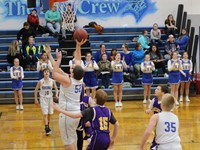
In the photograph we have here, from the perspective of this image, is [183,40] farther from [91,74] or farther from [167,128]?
[167,128]

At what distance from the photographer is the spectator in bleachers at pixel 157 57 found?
643 inches

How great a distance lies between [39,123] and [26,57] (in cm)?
468

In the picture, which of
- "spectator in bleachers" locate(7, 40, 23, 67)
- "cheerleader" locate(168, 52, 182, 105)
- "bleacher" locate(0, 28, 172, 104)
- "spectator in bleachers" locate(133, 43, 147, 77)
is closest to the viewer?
"cheerleader" locate(168, 52, 182, 105)

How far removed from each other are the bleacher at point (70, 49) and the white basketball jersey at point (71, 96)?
9024mm

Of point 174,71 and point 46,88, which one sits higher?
point 174,71

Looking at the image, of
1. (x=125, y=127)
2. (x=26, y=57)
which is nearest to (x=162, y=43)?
(x=26, y=57)

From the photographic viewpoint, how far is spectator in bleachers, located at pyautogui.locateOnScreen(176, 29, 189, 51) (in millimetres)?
17109

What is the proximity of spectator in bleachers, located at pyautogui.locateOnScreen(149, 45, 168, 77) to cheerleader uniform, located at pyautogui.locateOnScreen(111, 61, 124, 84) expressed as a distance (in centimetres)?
238

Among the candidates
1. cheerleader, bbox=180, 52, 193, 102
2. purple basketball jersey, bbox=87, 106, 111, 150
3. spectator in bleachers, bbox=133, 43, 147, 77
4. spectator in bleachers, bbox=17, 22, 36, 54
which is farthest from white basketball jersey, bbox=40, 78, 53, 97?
spectator in bleachers, bbox=17, 22, 36, 54

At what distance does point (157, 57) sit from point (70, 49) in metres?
3.59

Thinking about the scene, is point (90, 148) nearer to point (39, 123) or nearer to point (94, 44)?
point (39, 123)

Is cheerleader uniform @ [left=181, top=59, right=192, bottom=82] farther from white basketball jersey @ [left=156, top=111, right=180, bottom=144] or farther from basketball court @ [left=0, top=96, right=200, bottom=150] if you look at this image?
white basketball jersey @ [left=156, top=111, right=180, bottom=144]

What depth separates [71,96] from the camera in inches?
259

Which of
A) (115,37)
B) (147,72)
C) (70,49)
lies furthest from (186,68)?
(70,49)
